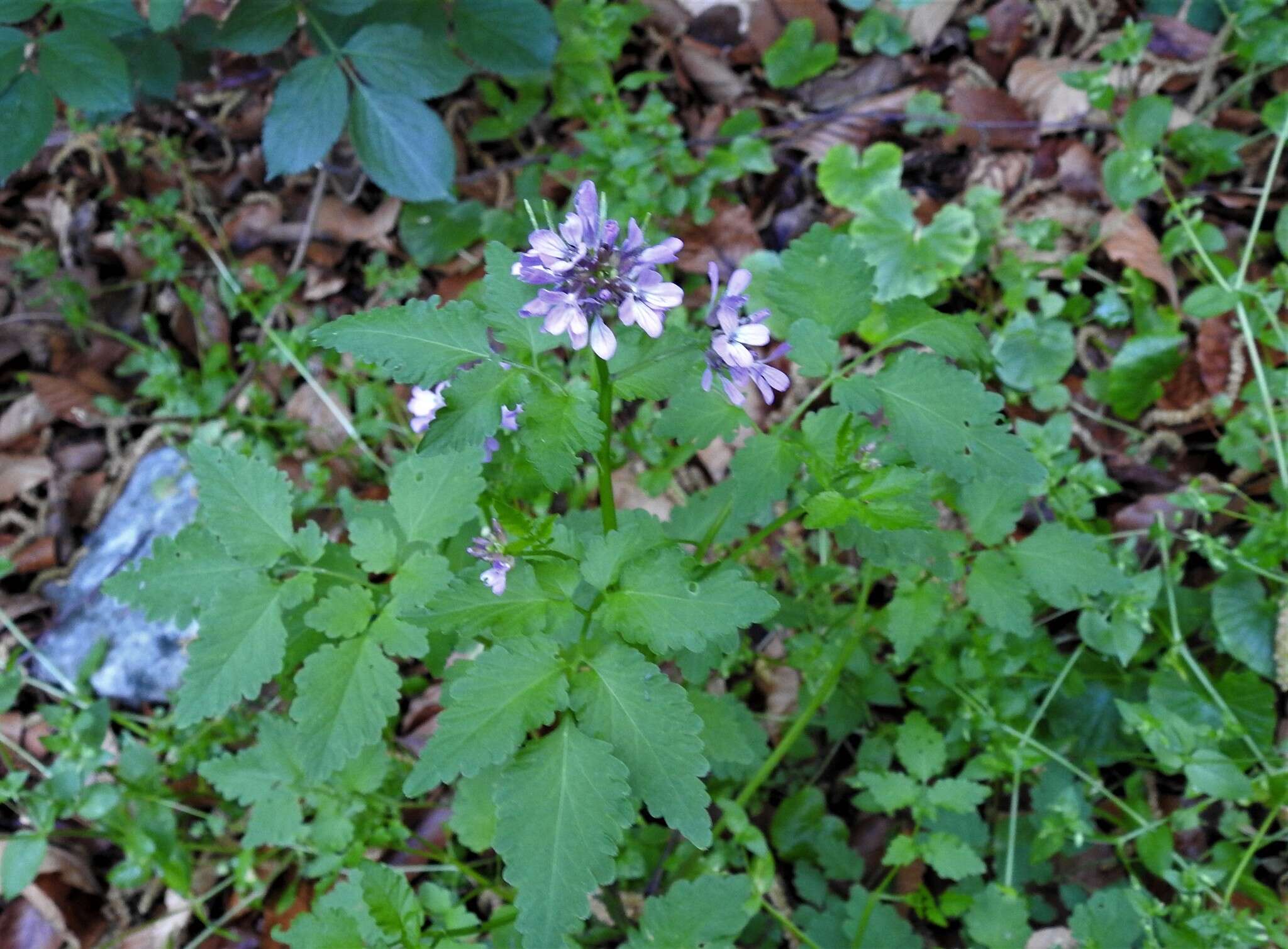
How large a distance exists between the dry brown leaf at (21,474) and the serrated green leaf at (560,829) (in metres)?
3.11

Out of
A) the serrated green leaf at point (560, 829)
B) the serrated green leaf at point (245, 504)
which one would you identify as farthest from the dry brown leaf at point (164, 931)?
the serrated green leaf at point (560, 829)

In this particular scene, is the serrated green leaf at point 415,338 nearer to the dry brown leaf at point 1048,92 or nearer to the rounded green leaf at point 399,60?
the rounded green leaf at point 399,60

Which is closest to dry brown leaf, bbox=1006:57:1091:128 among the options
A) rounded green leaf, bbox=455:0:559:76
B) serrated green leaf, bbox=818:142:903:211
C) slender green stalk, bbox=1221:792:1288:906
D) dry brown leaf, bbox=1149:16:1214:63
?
dry brown leaf, bbox=1149:16:1214:63

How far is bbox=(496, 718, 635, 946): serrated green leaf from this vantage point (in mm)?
1356

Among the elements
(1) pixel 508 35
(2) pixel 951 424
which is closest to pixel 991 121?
(1) pixel 508 35

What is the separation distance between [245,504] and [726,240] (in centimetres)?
220

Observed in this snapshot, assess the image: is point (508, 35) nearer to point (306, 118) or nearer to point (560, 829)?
point (306, 118)

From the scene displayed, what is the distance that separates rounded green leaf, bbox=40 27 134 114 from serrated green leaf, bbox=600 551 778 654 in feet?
7.57

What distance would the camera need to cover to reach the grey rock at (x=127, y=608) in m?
3.15

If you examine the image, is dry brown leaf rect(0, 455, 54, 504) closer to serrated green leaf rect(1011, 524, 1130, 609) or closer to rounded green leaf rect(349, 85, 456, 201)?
rounded green leaf rect(349, 85, 456, 201)

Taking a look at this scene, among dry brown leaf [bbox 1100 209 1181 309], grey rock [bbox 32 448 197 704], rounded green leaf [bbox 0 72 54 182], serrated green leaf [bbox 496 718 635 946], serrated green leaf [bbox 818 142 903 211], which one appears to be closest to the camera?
serrated green leaf [bbox 496 718 635 946]

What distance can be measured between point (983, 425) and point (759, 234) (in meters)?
2.09

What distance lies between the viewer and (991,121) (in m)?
3.48

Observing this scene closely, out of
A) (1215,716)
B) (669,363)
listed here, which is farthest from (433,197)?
(1215,716)
